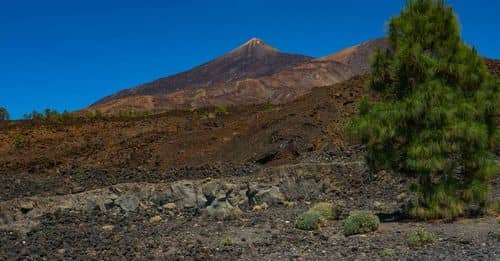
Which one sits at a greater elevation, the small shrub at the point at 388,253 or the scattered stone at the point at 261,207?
the scattered stone at the point at 261,207

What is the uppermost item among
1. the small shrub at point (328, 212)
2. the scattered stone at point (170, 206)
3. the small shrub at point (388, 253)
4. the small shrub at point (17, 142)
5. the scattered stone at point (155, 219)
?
the small shrub at point (17, 142)

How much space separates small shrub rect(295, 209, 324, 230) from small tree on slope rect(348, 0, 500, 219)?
181cm

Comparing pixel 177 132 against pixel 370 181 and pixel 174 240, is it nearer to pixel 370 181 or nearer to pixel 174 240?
pixel 370 181

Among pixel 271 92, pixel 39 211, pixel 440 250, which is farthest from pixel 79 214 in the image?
pixel 271 92

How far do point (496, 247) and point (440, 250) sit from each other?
953 mm

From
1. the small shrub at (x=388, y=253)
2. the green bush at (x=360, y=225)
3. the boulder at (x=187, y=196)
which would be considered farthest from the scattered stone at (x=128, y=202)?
the small shrub at (x=388, y=253)

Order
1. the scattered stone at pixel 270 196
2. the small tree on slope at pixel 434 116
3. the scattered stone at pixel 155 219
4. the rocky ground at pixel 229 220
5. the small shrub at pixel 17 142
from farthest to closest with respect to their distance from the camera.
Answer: the small shrub at pixel 17 142, the scattered stone at pixel 270 196, the scattered stone at pixel 155 219, the small tree on slope at pixel 434 116, the rocky ground at pixel 229 220

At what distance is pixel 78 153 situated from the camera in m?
32.5

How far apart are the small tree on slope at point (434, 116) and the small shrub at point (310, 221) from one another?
5.95ft

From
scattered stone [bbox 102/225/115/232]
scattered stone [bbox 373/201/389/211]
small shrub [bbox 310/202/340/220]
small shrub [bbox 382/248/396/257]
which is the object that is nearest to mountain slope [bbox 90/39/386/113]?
scattered stone [bbox 102/225/115/232]

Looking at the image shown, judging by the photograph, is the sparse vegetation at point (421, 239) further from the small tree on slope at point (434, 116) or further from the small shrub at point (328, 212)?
the small shrub at point (328, 212)

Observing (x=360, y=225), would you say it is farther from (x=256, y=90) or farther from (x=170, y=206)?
(x=256, y=90)

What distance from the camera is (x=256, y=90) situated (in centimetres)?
12694

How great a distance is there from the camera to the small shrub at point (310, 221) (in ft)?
47.9
